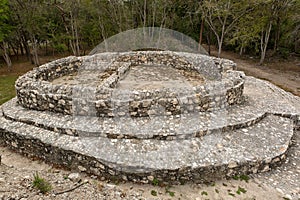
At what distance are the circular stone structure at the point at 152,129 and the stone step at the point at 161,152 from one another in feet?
0.09

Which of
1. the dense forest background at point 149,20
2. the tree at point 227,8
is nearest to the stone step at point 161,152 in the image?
the tree at point 227,8

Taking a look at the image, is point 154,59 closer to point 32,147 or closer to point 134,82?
point 134,82

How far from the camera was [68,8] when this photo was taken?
19750 mm

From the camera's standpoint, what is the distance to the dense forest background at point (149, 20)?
18.6m

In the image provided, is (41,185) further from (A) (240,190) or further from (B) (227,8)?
(B) (227,8)

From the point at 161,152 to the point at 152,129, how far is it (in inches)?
34.7

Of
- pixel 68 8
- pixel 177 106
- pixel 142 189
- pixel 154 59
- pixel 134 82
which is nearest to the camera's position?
pixel 142 189

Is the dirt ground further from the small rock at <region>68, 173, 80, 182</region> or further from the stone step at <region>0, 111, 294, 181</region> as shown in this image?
the stone step at <region>0, 111, 294, 181</region>

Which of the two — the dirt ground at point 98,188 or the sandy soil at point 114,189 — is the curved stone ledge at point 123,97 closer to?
the dirt ground at point 98,188

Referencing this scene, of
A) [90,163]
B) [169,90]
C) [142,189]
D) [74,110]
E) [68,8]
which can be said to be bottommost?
[142,189]

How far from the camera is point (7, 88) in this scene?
15.1 metres

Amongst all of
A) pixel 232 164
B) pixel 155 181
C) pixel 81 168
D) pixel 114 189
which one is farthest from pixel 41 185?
pixel 232 164

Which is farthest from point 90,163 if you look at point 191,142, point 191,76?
point 191,76

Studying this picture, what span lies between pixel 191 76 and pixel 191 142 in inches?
294
